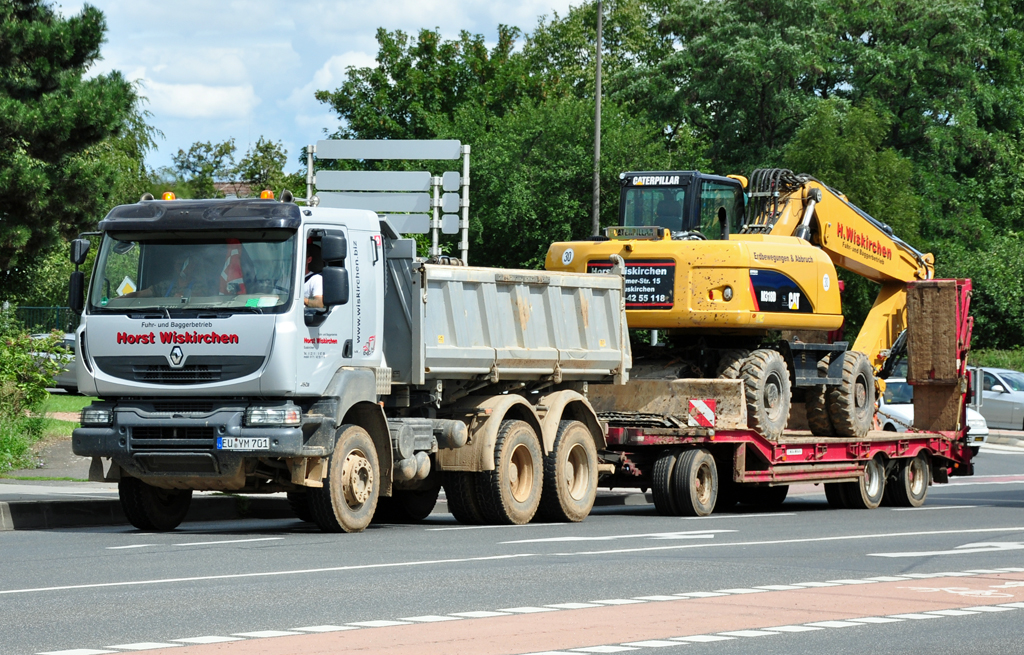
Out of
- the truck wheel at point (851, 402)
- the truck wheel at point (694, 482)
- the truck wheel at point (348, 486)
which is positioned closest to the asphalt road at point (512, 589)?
the truck wheel at point (348, 486)

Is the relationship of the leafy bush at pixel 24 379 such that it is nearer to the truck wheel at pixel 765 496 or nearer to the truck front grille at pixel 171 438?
the truck front grille at pixel 171 438

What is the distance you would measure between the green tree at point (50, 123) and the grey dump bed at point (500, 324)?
29.2 ft

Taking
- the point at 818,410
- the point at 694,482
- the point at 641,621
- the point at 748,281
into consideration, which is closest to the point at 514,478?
the point at 694,482

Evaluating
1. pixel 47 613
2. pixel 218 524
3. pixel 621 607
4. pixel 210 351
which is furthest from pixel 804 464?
pixel 47 613

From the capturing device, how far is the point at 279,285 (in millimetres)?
13922

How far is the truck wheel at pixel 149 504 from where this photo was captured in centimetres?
1480

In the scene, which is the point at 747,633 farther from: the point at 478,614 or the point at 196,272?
the point at 196,272

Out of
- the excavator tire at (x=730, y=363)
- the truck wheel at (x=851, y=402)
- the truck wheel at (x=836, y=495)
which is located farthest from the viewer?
the truck wheel at (x=836, y=495)

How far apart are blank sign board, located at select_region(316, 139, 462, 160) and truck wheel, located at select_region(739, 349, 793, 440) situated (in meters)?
7.49

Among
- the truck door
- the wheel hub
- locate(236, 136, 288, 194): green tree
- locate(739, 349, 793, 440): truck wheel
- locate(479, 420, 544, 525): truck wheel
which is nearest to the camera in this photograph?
the truck door

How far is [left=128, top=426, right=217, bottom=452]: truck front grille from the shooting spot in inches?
546

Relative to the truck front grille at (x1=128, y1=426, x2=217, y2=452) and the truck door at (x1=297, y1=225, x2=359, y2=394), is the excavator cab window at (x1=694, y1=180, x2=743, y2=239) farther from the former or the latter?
the truck front grille at (x1=128, y1=426, x2=217, y2=452)

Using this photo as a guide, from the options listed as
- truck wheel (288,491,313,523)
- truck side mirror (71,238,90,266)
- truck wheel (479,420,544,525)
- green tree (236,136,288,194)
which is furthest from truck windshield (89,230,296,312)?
green tree (236,136,288,194)

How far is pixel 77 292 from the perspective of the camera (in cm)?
1454
